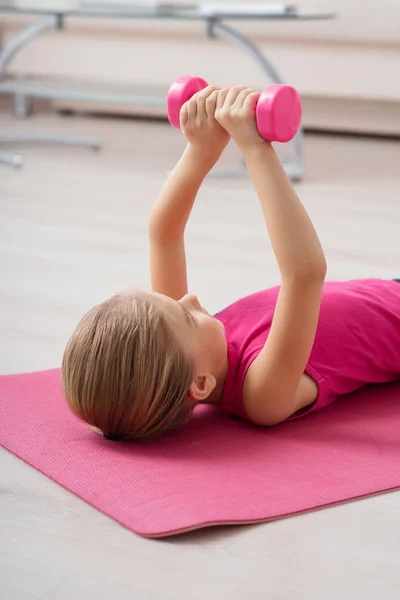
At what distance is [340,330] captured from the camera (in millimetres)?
1309

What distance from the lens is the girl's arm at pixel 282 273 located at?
114 centimetres

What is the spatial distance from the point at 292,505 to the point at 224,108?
0.50 metres

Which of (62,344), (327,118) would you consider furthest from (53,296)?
(327,118)

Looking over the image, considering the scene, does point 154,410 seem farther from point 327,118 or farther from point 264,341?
point 327,118

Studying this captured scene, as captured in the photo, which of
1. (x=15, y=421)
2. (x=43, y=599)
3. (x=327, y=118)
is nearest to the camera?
(x=43, y=599)

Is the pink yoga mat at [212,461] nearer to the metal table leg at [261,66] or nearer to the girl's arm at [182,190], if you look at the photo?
the girl's arm at [182,190]

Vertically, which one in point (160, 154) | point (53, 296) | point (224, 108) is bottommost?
point (160, 154)

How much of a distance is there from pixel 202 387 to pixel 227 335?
153 mm

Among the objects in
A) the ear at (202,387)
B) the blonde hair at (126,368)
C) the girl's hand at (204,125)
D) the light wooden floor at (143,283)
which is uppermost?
the girl's hand at (204,125)

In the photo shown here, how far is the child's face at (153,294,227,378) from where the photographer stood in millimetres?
1138

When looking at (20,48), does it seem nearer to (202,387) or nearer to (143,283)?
(143,283)

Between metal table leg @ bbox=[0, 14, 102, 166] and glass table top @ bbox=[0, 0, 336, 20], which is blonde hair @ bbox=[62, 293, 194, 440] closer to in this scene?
glass table top @ bbox=[0, 0, 336, 20]

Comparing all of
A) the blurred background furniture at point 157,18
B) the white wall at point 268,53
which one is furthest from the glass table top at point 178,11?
the white wall at point 268,53

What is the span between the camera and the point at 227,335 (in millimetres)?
1302
